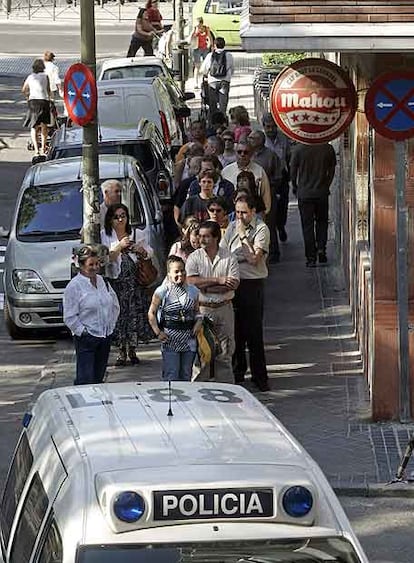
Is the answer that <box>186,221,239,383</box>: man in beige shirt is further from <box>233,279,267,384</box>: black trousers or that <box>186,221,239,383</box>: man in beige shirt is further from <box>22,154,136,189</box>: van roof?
<box>22,154,136,189</box>: van roof

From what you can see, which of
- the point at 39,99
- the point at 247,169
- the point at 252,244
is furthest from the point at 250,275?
the point at 39,99

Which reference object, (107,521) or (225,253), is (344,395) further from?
(107,521)

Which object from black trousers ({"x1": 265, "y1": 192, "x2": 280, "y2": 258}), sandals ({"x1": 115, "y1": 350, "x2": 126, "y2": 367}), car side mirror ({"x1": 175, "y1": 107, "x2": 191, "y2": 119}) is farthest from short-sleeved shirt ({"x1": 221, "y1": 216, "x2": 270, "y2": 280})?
car side mirror ({"x1": 175, "y1": 107, "x2": 191, "y2": 119})

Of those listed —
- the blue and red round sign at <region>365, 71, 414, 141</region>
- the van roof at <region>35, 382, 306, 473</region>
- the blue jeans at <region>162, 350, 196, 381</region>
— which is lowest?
the blue jeans at <region>162, 350, 196, 381</region>

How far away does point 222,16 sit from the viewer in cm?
4012

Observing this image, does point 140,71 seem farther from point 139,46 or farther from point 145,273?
point 145,273

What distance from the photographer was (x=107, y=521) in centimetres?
530

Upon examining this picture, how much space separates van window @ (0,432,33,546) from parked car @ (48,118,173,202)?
12510 millimetres

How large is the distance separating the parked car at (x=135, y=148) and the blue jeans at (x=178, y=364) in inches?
274

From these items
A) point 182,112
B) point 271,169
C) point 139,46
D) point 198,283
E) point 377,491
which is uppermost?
point 139,46

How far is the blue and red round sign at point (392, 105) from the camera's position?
11234 millimetres

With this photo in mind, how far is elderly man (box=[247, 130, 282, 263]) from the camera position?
1822 cm

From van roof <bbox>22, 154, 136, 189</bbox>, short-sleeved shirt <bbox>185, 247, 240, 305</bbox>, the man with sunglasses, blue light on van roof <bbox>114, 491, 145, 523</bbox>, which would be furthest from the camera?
van roof <bbox>22, 154, 136, 189</bbox>

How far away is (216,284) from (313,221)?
6.05m
